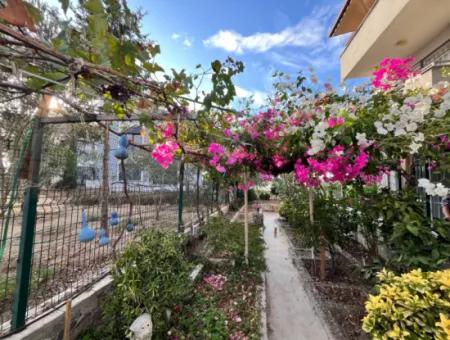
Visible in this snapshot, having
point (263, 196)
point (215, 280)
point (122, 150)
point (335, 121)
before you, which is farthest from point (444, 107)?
point (263, 196)

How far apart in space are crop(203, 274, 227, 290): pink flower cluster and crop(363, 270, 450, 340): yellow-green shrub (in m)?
1.96

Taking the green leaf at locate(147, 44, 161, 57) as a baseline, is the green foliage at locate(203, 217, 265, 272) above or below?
below

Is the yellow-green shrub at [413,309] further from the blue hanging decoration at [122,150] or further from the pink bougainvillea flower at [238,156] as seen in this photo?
the blue hanging decoration at [122,150]

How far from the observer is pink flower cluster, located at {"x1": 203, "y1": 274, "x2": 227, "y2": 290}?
300 centimetres

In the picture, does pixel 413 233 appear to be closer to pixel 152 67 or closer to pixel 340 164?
pixel 340 164

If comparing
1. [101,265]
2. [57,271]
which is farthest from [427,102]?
[57,271]

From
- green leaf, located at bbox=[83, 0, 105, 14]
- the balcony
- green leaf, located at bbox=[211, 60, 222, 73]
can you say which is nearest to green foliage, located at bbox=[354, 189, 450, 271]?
green leaf, located at bbox=[211, 60, 222, 73]

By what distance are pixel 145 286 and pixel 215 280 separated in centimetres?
151

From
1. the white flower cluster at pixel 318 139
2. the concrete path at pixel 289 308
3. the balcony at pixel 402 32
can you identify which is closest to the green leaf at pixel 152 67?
→ the white flower cluster at pixel 318 139

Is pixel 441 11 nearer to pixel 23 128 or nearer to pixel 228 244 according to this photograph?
pixel 228 244

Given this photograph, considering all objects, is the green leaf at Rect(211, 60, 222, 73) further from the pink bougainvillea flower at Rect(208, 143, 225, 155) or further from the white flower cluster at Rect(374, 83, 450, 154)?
the pink bougainvillea flower at Rect(208, 143, 225, 155)

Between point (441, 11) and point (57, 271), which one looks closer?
point (57, 271)

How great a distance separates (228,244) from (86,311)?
6.74 ft

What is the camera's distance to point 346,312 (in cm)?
259
